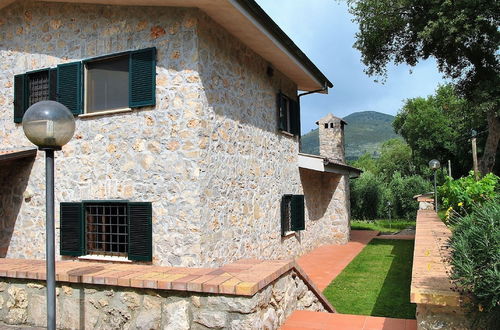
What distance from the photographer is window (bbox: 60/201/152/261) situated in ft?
21.6

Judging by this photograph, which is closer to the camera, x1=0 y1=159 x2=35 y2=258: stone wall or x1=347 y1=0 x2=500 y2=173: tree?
x1=0 y1=159 x2=35 y2=258: stone wall

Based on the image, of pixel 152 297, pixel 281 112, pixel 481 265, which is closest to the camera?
pixel 481 265

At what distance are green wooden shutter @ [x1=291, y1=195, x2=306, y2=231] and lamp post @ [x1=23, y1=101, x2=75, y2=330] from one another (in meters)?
7.49

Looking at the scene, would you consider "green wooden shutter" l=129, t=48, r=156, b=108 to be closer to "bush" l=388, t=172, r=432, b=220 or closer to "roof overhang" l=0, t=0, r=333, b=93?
Result: "roof overhang" l=0, t=0, r=333, b=93

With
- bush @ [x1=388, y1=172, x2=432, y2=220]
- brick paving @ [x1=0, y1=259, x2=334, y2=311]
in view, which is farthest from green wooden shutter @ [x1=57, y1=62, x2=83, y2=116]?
bush @ [x1=388, y1=172, x2=432, y2=220]

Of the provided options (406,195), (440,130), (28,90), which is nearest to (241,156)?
(28,90)

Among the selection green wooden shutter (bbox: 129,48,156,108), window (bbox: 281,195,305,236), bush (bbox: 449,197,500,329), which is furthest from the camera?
window (bbox: 281,195,305,236)

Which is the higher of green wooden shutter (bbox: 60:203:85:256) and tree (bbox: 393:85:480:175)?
tree (bbox: 393:85:480:175)

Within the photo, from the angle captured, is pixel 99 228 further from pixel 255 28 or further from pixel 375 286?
pixel 375 286

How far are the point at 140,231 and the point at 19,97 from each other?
3.84 metres

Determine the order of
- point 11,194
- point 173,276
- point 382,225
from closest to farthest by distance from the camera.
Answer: point 173,276
point 11,194
point 382,225

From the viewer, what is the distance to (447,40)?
13086mm

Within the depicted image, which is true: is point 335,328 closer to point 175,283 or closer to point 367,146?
point 175,283

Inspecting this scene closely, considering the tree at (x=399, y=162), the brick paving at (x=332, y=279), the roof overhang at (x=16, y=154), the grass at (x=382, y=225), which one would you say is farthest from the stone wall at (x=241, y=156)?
the tree at (x=399, y=162)
